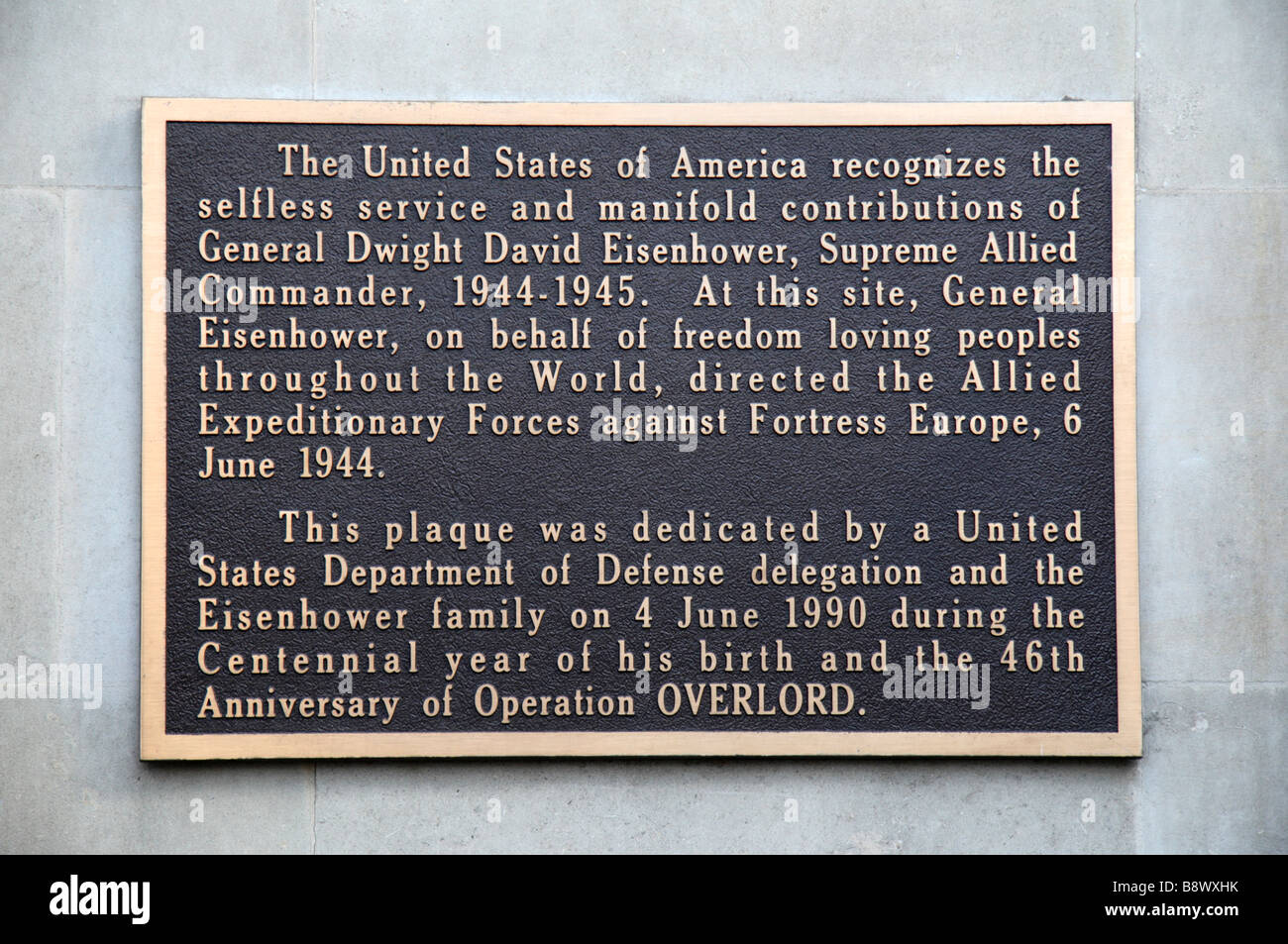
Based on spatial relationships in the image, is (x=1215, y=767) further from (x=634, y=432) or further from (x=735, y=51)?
(x=735, y=51)

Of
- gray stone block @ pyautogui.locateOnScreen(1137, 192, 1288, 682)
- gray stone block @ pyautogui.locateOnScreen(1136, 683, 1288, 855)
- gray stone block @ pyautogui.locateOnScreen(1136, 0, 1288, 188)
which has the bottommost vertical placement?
gray stone block @ pyautogui.locateOnScreen(1136, 683, 1288, 855)

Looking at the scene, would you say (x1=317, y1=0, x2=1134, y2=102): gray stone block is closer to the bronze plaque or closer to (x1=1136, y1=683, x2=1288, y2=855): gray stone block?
the bronze plaque

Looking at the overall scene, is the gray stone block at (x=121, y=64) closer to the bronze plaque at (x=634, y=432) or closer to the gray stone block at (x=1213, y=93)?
the bronze plaque at (x=634, y=432)

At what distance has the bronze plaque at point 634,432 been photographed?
13.5ft

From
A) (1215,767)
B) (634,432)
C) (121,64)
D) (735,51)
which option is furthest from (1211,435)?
(121,64)

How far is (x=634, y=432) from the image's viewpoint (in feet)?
13.6

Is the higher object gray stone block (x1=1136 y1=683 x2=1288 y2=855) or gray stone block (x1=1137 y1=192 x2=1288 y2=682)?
gray stone block (x1=1137 y1=192 x2=1288 y2=682)

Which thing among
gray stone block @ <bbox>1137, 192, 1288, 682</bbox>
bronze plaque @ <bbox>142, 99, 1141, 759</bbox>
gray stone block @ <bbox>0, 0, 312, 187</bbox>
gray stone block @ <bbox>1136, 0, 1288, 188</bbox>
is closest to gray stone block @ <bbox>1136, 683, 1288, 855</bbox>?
gray stone block @ <bbox>1137, 192, 1288, 682</bbox>

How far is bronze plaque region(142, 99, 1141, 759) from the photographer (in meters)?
4.11

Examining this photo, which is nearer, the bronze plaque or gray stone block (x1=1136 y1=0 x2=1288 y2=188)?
the bronze plaque

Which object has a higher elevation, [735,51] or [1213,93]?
[735,51]
